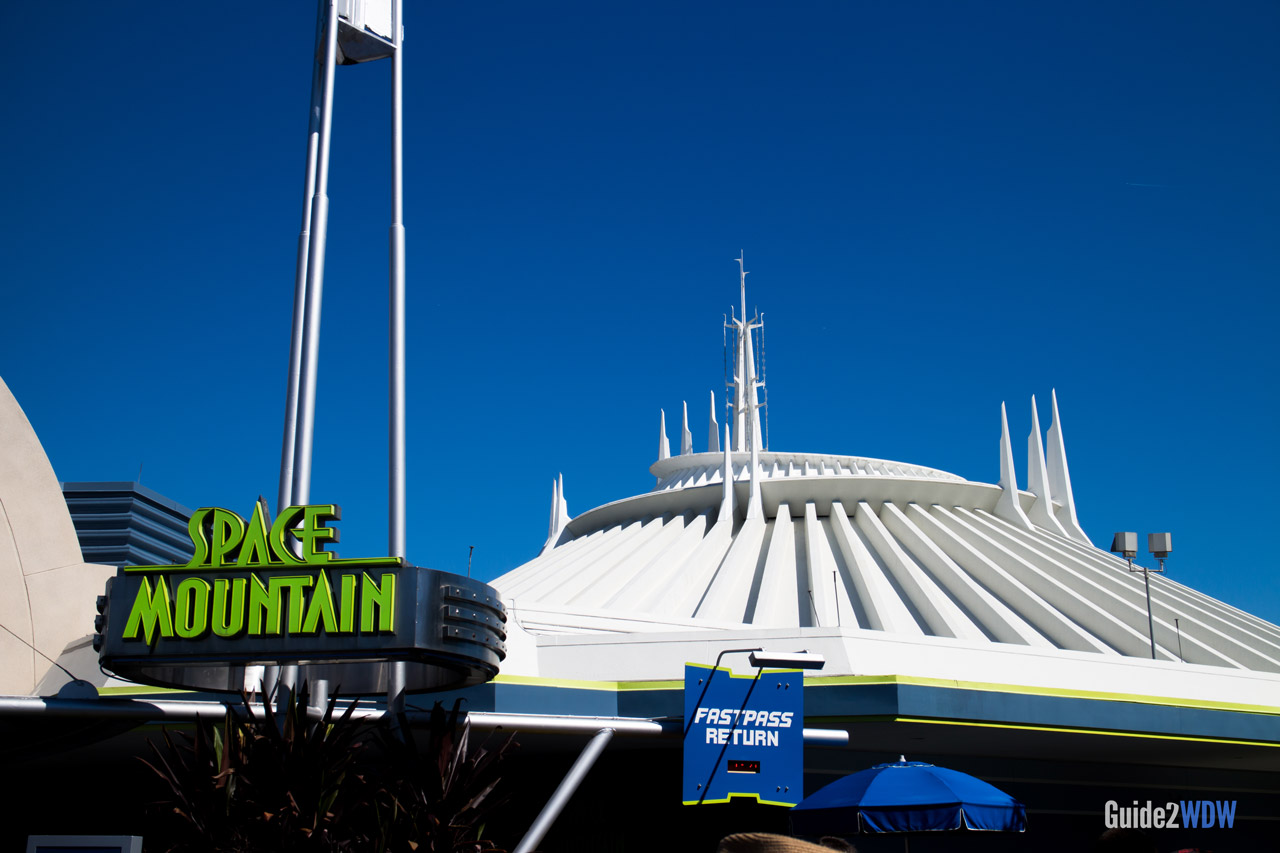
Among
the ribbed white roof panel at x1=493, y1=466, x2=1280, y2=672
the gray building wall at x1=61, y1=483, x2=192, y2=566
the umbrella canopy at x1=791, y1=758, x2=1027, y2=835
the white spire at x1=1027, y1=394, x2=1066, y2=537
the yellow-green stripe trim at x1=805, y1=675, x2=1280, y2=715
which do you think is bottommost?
the umbrella canopy at x1=791, y1=758, x2=1027, y2=835

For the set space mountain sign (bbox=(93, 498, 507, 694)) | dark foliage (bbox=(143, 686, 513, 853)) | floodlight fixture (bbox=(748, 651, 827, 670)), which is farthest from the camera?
floodlight fixture (bbox=(748, 651, 827, 670))

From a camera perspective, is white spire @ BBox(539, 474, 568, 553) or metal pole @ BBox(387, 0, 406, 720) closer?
metal pole @ BBox(387, 0, 406, 720)

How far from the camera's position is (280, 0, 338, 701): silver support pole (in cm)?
1193

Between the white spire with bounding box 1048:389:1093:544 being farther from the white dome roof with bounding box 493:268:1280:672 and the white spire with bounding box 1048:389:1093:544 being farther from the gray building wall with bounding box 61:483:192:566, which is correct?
the gray building wall with bounding box 61:483:192:566

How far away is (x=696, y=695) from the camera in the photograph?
1217 centimetres

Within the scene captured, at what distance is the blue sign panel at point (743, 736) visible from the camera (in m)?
12.1

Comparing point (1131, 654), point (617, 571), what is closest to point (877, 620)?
point (1131, 654)

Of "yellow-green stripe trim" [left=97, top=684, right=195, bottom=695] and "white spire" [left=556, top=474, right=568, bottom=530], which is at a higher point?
"white spire" [left=556, top=474, right=568, bottom=530]

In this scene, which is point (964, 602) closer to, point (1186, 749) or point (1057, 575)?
point (1057, 575)

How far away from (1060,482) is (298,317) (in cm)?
2260

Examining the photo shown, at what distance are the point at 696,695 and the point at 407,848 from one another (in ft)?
11.7

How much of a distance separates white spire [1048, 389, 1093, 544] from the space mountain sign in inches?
887

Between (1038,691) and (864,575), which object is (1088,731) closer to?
(1038,691)

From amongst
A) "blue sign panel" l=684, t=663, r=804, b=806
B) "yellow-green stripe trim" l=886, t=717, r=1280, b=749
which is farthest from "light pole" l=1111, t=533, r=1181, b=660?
"blue sign panel" l=684, t=663, r=804, b=806
